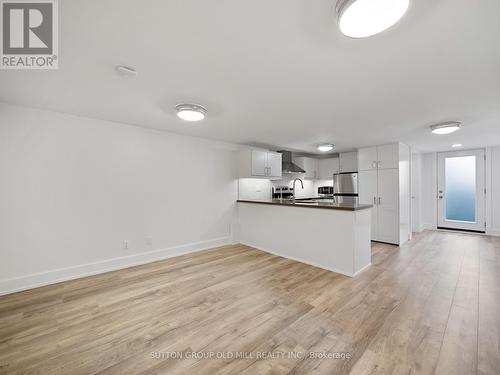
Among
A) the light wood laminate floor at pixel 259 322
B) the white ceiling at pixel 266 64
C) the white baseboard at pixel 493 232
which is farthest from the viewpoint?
the white baseboard at pixel 493 232

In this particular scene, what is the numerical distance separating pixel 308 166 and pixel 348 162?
1170mm

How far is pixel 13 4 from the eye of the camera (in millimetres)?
1238

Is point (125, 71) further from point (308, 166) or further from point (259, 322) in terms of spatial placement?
point (308, 166)

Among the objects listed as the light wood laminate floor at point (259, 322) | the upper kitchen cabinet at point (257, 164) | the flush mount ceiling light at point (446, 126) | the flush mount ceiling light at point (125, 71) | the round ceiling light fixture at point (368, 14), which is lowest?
the light wood laminate floor at point (259, 322)

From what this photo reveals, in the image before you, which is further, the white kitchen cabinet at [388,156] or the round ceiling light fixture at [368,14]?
the white kitchen cabinet at [388,156]

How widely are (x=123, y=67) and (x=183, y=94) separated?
0.63 metres

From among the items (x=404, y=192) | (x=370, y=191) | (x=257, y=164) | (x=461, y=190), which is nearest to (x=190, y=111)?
(x=257, y=164)

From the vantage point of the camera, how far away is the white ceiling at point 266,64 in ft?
3.99

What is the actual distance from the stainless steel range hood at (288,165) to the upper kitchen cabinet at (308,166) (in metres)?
0.49

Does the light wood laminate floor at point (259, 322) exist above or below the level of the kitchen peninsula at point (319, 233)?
below

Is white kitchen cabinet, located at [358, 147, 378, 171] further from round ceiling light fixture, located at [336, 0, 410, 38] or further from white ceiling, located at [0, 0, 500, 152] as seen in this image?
round ceiling light fixture, located at [336, 0, 410, 38]

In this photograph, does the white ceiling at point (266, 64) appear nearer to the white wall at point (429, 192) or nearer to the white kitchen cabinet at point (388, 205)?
the white kitchen cabinet at point (388, 205)

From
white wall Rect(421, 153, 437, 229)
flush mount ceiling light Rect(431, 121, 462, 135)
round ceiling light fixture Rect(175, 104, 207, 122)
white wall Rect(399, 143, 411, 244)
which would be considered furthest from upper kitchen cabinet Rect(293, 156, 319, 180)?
round ceiling light fixture Rect(175, 104, 207, 122)

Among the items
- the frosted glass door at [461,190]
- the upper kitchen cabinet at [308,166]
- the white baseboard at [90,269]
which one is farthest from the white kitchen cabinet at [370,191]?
the white baseboard at [90,269]
